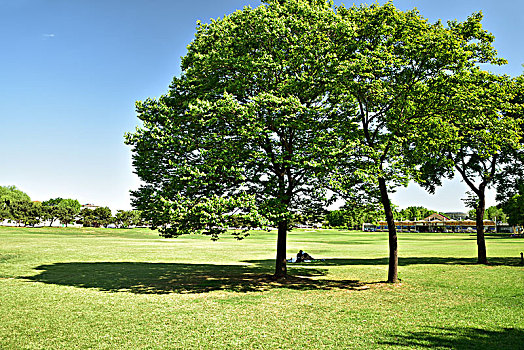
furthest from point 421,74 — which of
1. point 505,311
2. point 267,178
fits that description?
point 505,311

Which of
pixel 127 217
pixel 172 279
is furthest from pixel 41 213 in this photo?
pixel 172 279

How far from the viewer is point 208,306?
14047mm

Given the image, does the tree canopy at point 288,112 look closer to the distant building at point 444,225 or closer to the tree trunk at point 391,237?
the tree trunk at point 391,237

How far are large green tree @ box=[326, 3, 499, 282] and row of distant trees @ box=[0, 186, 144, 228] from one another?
90289 mm

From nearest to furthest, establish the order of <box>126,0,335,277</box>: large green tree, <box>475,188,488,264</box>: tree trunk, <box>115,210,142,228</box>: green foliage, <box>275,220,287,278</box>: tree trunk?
<box>126,0,335,277</box>: large green tree, <box>275,220,287,278</box>: tree trunk, <box>475,188,488,264</box>: tree trunk, <box>115,210,142,228</box>: green foliage

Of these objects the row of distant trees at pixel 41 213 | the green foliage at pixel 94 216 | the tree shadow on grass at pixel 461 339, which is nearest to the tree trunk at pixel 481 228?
the tree shadow on grass at pixel 461 339

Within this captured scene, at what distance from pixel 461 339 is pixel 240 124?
12778 mm

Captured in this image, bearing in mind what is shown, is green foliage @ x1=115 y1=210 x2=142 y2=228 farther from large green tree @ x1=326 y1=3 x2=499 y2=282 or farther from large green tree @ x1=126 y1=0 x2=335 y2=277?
large green tree @ x1=326 y1=3 x2=499 y2=282

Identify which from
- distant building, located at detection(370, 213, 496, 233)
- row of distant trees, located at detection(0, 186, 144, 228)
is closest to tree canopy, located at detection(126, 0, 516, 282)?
row of distant trees, located at detection(0, 186, 144, 228)

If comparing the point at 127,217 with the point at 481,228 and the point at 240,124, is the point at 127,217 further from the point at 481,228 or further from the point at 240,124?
the point at 240,124

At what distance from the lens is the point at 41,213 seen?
400 feet

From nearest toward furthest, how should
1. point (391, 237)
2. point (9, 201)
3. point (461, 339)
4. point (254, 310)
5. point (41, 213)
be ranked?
1. point (461, 339)
2. point (254, 310)
3. point (391, 237)
4. point (41, 213)
5. point (9, 201)

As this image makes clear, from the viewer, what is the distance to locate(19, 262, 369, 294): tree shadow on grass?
720 inches

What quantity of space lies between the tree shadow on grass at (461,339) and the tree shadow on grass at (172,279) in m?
8.23
